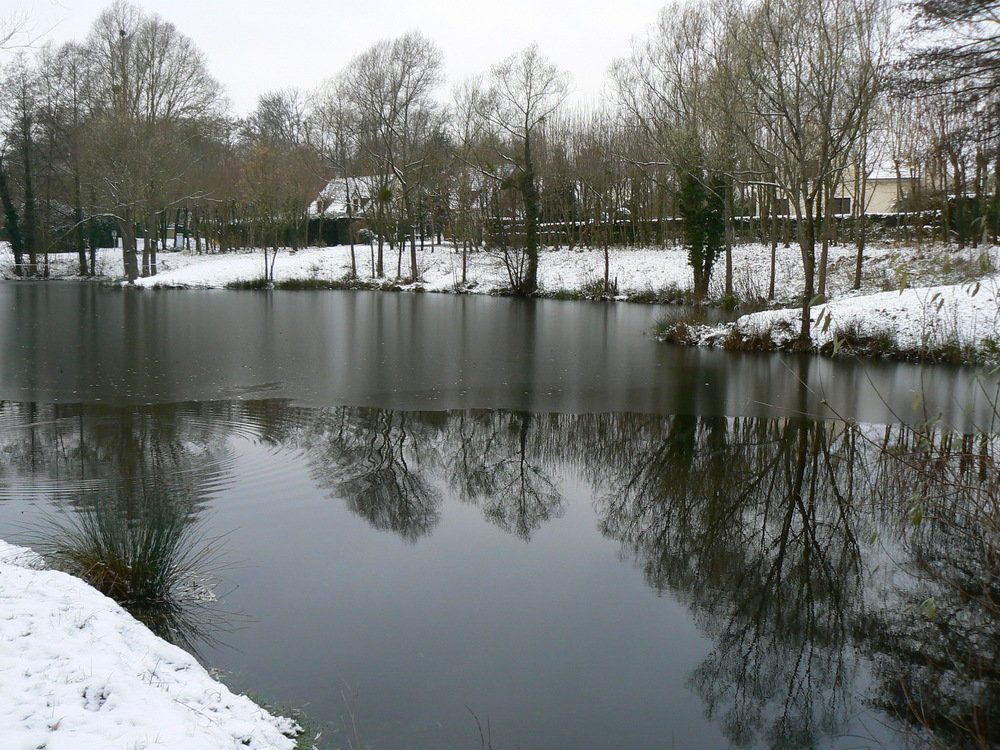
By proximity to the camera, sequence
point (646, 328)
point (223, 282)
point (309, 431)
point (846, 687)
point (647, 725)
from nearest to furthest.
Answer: point (647, 725) → point (846, 687) → point (309, 431) → point (646, 328) → point (223, 282)

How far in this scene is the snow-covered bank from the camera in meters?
3.36

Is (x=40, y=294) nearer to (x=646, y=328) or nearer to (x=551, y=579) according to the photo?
(x=646, y=328)

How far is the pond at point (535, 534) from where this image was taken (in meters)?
4.73

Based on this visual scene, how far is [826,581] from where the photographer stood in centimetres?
626

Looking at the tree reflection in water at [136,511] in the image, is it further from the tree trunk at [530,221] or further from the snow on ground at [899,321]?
the tree trunk at [530,221]

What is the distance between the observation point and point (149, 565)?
5719mm

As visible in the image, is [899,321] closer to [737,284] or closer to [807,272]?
[807,272]

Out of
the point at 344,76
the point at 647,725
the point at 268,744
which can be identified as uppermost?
the point at 344,76

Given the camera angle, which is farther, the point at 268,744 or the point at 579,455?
the point at 579,455

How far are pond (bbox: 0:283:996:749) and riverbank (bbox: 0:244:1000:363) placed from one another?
204 cm

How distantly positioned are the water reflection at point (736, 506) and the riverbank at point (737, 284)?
1728mm

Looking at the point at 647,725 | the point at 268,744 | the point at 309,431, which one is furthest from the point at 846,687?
the point at 309,431

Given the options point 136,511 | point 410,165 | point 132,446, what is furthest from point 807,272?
point 410,165

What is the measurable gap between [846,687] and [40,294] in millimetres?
38137
